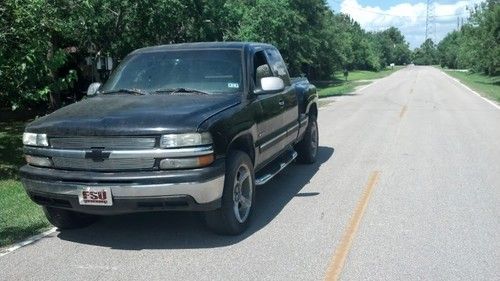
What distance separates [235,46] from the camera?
679 cm

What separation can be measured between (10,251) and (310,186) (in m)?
4.02

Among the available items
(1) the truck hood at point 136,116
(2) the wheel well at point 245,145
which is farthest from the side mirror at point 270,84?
(2) the wheel well at point 245,145

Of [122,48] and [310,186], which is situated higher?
[122,48]

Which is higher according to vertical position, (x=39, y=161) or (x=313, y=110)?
(x=39, y=161)

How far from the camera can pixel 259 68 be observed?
6.88 meters

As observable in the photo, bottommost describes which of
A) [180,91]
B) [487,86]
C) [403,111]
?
[487,86]

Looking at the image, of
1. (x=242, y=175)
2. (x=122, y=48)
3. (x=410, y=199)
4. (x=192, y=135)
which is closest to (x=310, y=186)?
(x=410, y=199)

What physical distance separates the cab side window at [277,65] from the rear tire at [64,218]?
3.17m

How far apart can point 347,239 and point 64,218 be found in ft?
9.62

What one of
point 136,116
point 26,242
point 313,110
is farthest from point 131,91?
point 313,110

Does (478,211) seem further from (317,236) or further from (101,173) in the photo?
(101,173)

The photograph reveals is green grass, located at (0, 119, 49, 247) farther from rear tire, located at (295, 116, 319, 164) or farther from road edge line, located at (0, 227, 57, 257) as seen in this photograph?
rear tire, located at (295, 116, 319, 164)

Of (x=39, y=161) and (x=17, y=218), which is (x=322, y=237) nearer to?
(x=39, y=161)

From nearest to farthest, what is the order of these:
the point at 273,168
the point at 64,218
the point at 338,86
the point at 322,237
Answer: the point at 322,237, the point at 64,218, the point at 273,168, the point at 338,86
